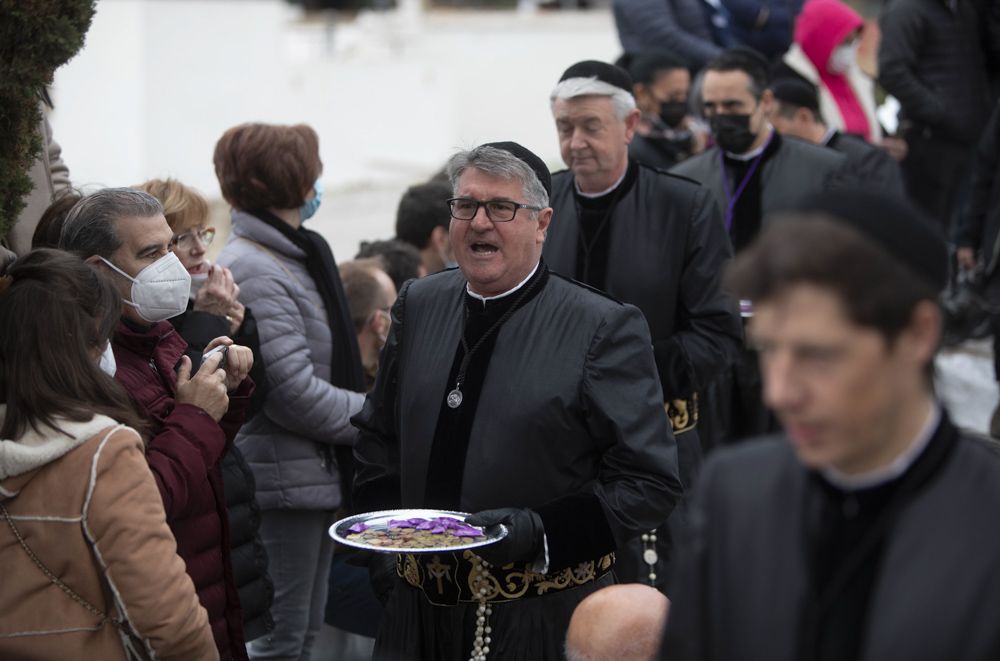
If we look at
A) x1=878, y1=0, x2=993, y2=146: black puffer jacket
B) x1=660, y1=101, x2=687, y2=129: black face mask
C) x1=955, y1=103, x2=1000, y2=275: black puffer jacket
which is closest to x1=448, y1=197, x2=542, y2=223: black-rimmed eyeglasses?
x1=660, y1=101, x2=687, y2=129: black face mask

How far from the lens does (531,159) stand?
160 inches

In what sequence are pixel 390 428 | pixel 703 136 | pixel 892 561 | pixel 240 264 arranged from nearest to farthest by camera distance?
pixel 892 561
pixel 390 428
pixel 240 264
pixel 703 136

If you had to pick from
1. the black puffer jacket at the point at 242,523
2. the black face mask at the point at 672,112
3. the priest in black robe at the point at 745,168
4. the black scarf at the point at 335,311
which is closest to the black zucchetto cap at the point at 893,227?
the black puffer jacket at the point at 242,523

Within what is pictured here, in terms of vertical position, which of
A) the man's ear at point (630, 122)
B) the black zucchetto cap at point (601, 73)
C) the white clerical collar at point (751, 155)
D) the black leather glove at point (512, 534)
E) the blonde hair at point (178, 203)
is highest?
the black zucchetto cap at point (601, 73)

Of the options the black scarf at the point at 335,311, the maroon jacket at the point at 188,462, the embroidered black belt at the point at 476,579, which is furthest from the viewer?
the black scarf at the point at 335,311

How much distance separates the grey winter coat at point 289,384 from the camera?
500cm

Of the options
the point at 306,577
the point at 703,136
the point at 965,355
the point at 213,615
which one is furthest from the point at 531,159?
the point at 965,355

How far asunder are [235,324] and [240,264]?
0.46 meters

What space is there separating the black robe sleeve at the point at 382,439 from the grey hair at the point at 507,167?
452 mm

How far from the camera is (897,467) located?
2119 millimetres

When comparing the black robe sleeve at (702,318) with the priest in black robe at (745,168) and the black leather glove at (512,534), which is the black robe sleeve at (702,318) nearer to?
the priest in black robe at (745,168)

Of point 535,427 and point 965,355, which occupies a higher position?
point 535,427

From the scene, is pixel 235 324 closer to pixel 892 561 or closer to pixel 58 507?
pixel 58 507

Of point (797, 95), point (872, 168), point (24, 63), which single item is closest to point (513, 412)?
point (24, 63)
